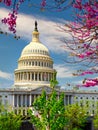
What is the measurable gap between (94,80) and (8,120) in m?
43.1

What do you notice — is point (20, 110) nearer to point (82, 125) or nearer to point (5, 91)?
point (5, 91)

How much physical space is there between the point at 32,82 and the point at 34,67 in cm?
481

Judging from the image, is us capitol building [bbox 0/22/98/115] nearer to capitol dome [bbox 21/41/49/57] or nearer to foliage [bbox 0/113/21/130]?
capitol dome [bbox 21/41/49/57]

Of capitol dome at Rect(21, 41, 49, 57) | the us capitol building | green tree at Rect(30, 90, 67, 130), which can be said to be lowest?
green tree at Rect(30, 90, 67, 130)

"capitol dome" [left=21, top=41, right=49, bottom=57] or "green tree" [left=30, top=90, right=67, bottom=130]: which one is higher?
"capitol dome" [left=21, top=41, right=49, bottom=57]

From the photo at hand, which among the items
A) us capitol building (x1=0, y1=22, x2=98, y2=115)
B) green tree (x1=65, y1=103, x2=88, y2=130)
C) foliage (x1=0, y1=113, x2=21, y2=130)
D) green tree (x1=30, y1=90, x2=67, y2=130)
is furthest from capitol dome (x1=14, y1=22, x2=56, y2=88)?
green tree (x1=30, y1=90, x2=67, y2=130)

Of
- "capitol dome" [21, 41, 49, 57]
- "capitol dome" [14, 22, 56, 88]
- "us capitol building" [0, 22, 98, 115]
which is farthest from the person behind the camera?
"capitol dome" [21, 41, 49, 57]

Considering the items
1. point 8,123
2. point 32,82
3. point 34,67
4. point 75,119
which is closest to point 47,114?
point 8,123

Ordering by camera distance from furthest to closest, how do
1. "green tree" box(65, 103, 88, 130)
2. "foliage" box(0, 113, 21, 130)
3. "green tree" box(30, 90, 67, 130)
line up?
"green tree" box(65, 103, 88, 130) < "foliage" box(0, 113, 21, 130) < "green tree" box(30, 90, 67, 130)

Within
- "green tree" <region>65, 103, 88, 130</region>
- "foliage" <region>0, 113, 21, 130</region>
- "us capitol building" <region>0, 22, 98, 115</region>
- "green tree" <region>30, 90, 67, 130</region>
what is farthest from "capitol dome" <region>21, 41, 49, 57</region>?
"green tree" <region>30, 90, 67, 130</region>

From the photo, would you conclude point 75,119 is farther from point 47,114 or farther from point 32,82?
point 32,82

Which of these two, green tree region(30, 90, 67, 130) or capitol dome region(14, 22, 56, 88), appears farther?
capitol dome region(14, 22, 56, 88)

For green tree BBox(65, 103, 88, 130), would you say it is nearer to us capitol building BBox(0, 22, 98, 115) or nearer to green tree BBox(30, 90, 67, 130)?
green tree BBox(30, 90, 67, 130)

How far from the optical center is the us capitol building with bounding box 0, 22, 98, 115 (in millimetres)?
127688
